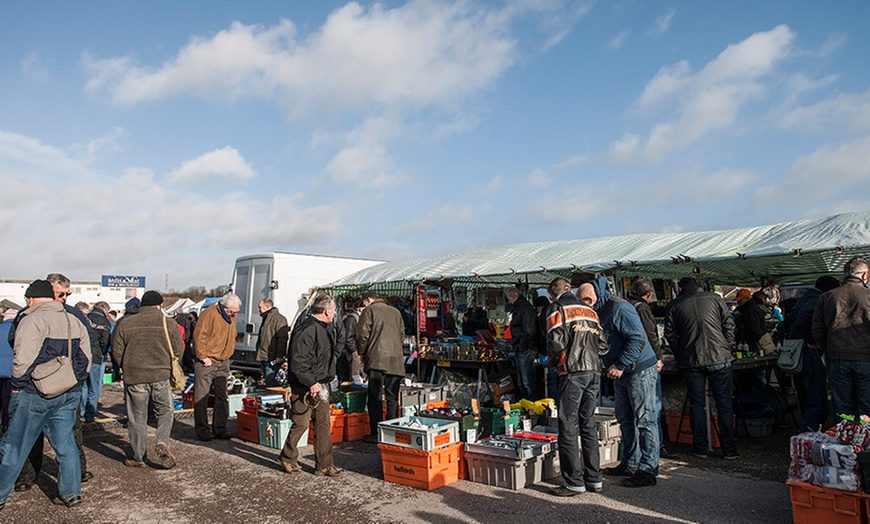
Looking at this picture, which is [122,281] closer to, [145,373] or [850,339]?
[145,373]

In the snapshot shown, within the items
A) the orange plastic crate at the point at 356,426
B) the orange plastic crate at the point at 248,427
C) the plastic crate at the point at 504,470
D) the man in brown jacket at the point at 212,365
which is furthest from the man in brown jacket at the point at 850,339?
the man in brown jacket at the point at 212,365

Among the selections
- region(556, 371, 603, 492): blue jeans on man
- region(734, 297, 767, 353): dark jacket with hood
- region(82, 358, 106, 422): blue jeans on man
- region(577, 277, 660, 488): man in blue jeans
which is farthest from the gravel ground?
region(82, 358, 106, 422): blue jeans on man

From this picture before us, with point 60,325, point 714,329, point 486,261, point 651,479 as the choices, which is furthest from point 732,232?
point 60,325

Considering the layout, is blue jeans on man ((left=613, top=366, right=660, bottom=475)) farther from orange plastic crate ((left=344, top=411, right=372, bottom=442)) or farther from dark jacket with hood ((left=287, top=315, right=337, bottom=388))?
orange plastic crate ((left=344, top=411, right=372, bottom=442))

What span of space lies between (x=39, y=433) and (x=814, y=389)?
23.8ft

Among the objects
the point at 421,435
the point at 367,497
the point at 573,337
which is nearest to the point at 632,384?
the point at 573,337

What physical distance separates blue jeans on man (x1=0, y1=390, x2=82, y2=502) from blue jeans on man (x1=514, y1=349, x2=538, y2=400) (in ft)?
18.2

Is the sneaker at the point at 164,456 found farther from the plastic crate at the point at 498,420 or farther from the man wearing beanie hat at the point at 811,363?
the man wearing beanie hat at the point at 811,363

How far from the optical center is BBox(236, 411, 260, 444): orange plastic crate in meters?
7.26

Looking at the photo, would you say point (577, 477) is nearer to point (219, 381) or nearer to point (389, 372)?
point (389, 372)

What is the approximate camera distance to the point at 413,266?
513 inches

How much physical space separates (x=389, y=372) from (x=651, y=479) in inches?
128

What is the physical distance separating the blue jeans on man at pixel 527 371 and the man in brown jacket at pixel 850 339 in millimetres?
3991

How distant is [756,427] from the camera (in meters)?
7.05
